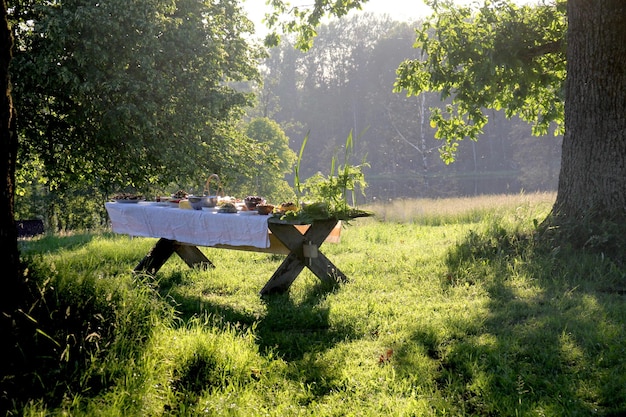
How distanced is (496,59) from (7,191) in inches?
306

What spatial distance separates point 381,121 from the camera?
62.6 meters

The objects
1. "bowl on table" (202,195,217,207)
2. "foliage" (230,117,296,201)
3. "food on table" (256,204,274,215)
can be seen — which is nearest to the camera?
"food on table" (256,204,274,215)

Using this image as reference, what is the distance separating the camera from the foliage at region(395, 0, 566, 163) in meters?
9.40

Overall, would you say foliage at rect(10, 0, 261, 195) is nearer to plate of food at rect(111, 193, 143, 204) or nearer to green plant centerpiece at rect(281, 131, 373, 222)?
plate of food at rect(111, 193, 143, 204)

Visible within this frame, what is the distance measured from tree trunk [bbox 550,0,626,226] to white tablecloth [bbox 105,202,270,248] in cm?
380

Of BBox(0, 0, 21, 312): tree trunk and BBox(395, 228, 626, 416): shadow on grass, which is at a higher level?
BBox(0, 0, 21, 312): tree trunk

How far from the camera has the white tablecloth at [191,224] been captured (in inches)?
238

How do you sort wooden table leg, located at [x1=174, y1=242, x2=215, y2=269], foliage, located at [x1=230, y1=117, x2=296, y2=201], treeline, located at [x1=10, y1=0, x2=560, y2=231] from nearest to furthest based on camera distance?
wooden table leg, located at [x1=174, y1=242, x2=215, y2=269] < treeline, located at [x1=10, y1=0, x2=560, y2=231] < foliage, located at [x1=230, y1=117, x2=296, y2=201]

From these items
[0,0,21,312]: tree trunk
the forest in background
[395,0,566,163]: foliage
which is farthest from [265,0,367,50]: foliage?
the forest in background

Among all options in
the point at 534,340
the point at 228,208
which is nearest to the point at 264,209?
the point at 228,208

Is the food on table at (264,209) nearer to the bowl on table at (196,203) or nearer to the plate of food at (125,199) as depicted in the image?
the bowl on table at (196,203)

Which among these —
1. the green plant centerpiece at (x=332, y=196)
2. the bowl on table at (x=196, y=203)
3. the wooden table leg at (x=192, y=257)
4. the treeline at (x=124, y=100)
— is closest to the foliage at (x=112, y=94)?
the treeline at (x=124, y=100)

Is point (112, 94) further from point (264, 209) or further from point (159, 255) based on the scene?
point (264, 209)

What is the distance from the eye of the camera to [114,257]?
354 inches
